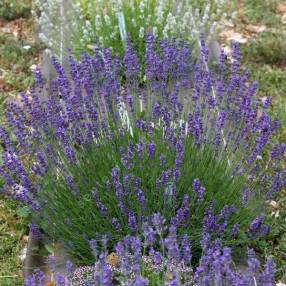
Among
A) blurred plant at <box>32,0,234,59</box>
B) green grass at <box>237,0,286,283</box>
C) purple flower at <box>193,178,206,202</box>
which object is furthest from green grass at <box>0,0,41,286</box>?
green grass at <box>237,0,286,283</box>

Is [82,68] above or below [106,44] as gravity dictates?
above

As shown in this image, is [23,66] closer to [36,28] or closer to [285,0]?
[36,28]

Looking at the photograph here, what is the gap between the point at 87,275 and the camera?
2.95m

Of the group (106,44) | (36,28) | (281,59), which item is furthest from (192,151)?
(36,28)

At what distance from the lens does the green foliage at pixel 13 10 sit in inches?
252

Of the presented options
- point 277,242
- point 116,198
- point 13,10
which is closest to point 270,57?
point 277,242

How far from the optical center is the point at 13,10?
254 inches

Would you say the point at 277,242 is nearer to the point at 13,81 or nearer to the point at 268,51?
the point at 268,51

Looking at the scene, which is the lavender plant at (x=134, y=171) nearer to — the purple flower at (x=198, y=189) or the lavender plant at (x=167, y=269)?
the purple flower at (x=198, y=189)

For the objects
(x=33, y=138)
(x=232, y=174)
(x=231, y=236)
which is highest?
(x=33, y=138)

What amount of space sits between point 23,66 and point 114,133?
2404 millimetres

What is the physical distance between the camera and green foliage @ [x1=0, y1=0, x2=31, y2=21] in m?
6.41

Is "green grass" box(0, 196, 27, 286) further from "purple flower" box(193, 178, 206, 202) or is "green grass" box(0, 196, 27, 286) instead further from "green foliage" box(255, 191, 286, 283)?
"green foliage" box(255, 191, 286, 283)

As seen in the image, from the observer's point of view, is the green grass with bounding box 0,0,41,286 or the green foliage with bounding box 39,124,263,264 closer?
the green foliage with bounding box 39,124,263,264
